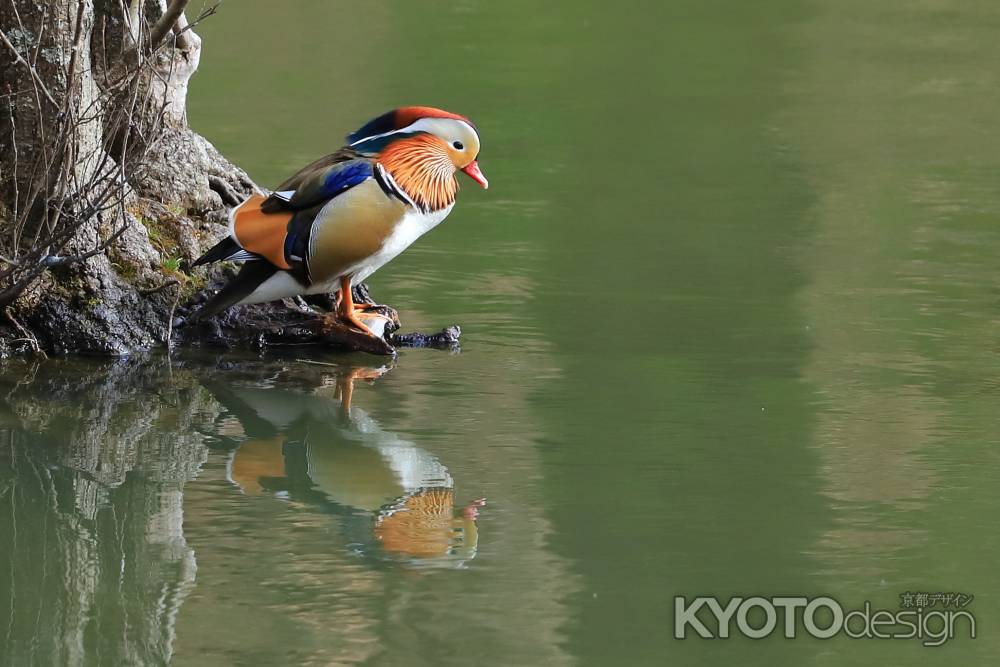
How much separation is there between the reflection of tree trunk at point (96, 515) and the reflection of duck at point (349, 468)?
0.19m

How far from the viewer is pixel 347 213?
6461mm

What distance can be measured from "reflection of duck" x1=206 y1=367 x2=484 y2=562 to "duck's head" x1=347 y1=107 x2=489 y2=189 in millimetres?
885

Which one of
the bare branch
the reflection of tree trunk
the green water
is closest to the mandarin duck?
the green water

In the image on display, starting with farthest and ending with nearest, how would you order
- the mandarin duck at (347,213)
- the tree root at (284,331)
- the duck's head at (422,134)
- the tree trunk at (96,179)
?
the tree root at (284,331) < the duck's head at (422,134) < the mandarin duck at (347,213) < the tree trunk at (96,179)

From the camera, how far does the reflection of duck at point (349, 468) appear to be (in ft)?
16.2

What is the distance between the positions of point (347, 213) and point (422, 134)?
46 cm

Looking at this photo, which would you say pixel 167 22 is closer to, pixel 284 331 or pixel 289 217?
pixel 289 217

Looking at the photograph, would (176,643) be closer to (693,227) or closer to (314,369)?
A: (314,369)

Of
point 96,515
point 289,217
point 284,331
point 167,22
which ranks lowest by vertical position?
point 96,515

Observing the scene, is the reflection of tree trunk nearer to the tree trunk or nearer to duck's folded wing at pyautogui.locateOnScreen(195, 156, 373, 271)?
the tree trunk

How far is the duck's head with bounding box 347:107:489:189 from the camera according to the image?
663cm

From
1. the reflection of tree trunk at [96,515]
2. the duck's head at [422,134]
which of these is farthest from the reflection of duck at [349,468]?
the duck's head at [422,134]

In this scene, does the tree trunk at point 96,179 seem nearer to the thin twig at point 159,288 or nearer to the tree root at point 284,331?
the thin twig at point 159,288

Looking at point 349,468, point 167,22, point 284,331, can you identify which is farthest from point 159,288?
point 349,468
